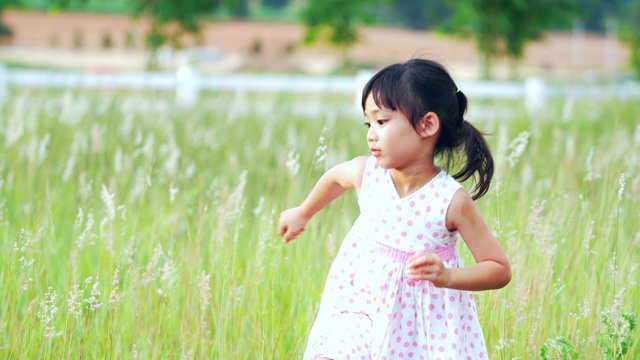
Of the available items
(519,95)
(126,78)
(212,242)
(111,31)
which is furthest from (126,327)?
(111,31)

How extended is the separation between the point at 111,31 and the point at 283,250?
2457 inches

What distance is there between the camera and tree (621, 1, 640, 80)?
24.4 metres

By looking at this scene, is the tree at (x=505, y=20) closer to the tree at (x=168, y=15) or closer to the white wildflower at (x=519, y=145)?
the tree at (x=168, y=15)

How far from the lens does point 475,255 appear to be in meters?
2.58

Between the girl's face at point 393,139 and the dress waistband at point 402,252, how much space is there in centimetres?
21

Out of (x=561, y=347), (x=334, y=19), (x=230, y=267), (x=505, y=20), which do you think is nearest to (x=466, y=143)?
(x=561, y=347)

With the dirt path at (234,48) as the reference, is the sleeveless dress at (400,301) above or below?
above

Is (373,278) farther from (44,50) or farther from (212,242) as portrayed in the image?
(44,50)

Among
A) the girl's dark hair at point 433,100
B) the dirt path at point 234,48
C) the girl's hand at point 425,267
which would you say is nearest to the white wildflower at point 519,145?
the girl's dark hair at point 433,100

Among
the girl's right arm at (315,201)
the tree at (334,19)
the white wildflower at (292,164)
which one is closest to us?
the girl's right arm at (315,201)

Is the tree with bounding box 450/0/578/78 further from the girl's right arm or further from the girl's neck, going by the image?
the girl's neck

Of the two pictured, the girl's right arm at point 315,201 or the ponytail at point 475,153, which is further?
the girl's right arm at point 315,201

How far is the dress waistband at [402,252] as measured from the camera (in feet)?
8.63

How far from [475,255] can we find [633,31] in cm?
2953
